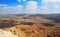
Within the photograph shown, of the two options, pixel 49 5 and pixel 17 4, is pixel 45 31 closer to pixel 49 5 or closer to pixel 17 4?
pixel 49 5

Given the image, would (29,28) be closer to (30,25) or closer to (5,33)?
(30,25)

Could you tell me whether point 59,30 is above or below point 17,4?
below

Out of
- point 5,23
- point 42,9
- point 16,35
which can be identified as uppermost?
point 42,9

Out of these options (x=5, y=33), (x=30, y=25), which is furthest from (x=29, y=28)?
(x=5, y=33)

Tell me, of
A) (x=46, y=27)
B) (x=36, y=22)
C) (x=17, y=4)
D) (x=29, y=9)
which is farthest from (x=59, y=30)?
(x=17, y=4)

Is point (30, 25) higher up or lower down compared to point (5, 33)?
higher up

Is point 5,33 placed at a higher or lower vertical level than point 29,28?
lower
